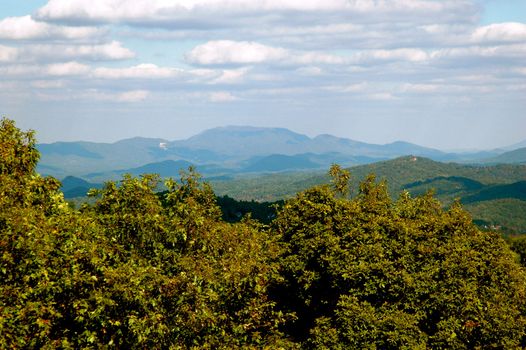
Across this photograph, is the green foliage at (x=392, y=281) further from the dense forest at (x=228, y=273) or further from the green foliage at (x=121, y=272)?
the green foliage at (x=121, y=272)

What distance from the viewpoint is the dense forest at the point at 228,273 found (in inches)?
838

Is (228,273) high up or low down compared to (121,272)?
down

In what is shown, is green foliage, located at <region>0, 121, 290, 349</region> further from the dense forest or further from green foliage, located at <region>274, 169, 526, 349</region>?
green foliage, located at <region>274, 169, 526, 349</region>

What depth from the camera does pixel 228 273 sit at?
25703 mm

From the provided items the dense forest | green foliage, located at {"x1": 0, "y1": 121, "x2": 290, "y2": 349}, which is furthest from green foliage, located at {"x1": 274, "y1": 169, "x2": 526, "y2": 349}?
green foliage, located at {"x1": 0, "y1": 121, "x2": 290, "y2": 349}

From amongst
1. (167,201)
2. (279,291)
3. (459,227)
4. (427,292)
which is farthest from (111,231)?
(459,227)

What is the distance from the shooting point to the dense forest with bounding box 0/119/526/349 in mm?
21297

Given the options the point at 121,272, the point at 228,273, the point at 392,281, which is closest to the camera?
the point at 121,272

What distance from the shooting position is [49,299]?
20.9m

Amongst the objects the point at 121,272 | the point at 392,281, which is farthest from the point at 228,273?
the point at 392,281

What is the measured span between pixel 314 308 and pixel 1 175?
19431mm

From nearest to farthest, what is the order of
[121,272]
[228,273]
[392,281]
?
[121,272]
[228,273]
[392,281]

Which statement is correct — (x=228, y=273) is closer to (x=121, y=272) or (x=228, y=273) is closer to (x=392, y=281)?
(x=121, y=272)

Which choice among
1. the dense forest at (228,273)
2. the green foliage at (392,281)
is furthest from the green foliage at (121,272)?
the green foliage at (392,281)
